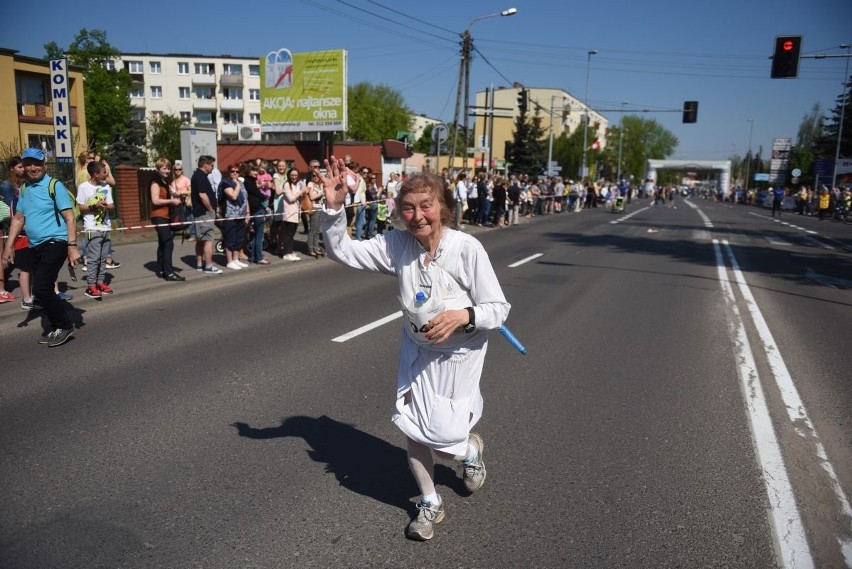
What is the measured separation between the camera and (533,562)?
115 inches

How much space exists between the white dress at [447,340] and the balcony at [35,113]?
4618 centimetres

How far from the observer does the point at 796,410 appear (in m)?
5.05

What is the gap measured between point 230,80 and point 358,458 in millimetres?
97366

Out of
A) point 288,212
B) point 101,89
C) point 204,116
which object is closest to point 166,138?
point 101,89

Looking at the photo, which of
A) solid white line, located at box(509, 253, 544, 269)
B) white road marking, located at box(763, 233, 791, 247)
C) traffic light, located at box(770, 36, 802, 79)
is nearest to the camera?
solid white line, located at box(509, 253, 544, 269)

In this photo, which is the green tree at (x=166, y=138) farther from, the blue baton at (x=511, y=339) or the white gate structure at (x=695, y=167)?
the blue baton at (x=511, y=339)

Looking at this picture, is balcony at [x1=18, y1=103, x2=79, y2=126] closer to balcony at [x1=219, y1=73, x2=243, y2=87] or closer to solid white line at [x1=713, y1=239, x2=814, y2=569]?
solid white line at [x1=713, y1=239, x2=814, y2=569]

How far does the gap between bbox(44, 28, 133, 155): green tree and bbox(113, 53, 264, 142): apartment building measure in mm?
25740

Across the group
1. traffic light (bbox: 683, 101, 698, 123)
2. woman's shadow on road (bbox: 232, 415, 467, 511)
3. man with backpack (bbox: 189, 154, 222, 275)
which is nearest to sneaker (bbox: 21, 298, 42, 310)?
man with backpack (bbox: 189, 154, 222, 275)

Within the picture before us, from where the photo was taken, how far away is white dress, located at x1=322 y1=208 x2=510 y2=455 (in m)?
3.01

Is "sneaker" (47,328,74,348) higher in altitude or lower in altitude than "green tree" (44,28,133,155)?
lower

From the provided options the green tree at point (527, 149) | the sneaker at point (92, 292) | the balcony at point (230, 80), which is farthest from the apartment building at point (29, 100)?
the balcony at point (230, 80)

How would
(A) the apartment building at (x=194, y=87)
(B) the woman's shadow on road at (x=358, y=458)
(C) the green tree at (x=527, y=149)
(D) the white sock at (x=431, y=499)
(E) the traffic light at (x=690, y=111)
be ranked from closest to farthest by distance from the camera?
1. (D) the white sock at (x=431, y=499)
2. (B) the woman's shadow on road at (x=358, y=458)
3. (E) the traffic light at (x=690, y=111)
4. (C) the green tree at (x=527, y=149)
5. (A) the apartment building at (x=194, y=87)

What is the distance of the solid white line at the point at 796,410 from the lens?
11.3 feet
